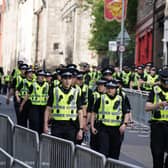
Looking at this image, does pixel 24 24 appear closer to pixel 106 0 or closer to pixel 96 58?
pixel 96 58

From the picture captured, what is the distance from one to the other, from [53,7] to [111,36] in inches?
1329

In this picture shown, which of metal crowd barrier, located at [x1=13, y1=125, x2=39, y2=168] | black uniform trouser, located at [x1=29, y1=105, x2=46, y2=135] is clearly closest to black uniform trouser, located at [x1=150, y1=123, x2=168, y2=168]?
metal crowd barrier, located at [x1=13, y1=125, x2=39, y2=168]

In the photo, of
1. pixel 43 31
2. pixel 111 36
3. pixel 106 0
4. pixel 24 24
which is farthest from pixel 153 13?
pixel 24 24

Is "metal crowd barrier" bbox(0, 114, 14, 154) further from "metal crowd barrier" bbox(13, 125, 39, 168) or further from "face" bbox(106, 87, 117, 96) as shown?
"face" bbox(106, 87, 117, 96)

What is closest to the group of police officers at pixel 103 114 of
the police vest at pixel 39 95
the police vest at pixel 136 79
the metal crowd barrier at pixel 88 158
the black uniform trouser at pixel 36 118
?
the metal crowd barrier at pixel 88 158

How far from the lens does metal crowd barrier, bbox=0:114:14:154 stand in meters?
12.1

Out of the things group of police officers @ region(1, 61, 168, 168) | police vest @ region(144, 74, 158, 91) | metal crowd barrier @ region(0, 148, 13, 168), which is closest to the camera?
metal crowd barrier @ region(0, 148, 13, 168)

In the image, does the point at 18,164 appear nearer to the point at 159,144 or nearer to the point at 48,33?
the point at 159,144

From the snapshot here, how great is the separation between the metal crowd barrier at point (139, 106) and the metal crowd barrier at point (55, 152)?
14.1m

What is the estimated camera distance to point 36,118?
697 inches

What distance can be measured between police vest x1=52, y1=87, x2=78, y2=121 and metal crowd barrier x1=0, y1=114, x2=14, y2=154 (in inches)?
35.3

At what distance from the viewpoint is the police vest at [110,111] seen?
12.8 metres

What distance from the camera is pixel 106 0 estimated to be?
117ft

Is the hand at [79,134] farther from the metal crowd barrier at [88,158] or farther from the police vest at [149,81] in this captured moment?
the police vest at [149,81]
